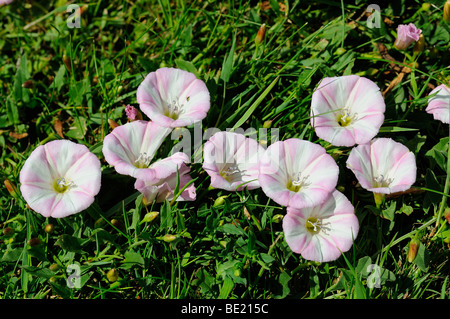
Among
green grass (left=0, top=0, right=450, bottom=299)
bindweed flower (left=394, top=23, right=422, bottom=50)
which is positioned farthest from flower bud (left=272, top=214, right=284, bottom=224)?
bindweed flower (left=394, top=23, right=422, bottom=50)

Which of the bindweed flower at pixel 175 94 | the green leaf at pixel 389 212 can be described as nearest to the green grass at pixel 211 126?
the green leaf at pixel 389 212

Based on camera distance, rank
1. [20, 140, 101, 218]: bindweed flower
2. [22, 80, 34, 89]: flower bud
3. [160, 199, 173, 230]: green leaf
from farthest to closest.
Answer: [22, 80, 34, 89]: flower bud → [160, 199, 173, 230]: green leaf → [20, 140, 101, 218]: bindweed flower

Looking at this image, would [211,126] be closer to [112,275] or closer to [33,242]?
[112,275]

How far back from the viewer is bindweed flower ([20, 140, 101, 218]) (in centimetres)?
229

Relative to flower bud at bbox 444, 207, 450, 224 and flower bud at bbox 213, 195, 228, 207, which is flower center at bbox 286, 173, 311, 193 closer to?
flower bud at bbox 213, 195, 228, 207

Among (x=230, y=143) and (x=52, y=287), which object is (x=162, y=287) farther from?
(x=230, y=143)

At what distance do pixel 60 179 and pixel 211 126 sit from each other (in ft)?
2.98

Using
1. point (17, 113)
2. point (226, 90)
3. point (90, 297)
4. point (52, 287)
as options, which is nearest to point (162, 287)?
point (90, 297)

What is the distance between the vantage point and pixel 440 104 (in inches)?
103

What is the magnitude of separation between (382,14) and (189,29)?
4.06ft

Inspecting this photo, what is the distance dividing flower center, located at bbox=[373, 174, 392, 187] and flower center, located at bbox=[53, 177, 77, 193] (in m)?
1.57

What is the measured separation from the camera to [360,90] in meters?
2.64

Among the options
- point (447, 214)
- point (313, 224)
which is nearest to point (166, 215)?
point (313, 224)

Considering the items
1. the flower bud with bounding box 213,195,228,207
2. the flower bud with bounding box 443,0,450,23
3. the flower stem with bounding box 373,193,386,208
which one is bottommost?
the flower stem with bounding box 373,193,386,208
